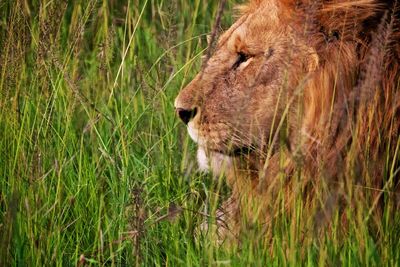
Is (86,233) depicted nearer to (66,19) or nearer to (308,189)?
(308,189)

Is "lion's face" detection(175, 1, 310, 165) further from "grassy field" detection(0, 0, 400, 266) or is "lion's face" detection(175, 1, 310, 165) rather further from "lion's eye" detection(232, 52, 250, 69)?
"grassy field" detection(0, 0, 400, 266)

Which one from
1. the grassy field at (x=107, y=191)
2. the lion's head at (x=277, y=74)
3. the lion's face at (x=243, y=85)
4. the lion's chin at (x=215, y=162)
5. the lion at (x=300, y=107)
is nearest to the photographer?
the grassy field at (x=107, y=191)

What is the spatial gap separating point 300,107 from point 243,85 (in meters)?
0.47

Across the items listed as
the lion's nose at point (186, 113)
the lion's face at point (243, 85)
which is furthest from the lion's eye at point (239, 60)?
the lion's nose at point (186, 113)

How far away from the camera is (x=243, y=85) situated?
138 inches

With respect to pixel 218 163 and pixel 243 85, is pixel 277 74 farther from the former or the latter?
pixel 218 163

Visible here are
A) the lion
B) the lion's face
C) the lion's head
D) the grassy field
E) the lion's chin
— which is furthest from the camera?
the lion's chin

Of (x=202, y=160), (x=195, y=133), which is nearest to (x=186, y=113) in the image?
(x=195, y=133)

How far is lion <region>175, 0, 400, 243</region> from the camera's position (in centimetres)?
294

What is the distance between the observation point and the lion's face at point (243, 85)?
3.34m

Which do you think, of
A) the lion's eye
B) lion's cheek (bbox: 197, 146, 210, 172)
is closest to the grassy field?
lion's cheek (bbox: 197, 146, 210, 172)

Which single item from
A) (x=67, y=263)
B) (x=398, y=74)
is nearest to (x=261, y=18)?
(x=398, y=74)

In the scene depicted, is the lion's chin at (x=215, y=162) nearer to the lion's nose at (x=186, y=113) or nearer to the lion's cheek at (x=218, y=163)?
the lion's cheek at (x=218, y=163)

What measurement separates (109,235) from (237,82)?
2.48 feet
